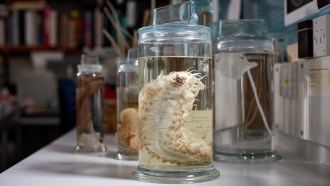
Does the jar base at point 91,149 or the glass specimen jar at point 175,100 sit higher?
the glass specimen jar at point 175,100

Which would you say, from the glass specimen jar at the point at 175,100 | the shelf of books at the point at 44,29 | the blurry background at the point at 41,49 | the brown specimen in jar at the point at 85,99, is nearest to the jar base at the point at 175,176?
the glass specimen jar at the point at 175,100

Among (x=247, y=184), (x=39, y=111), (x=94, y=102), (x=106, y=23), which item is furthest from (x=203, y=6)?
(x=39, y=111)

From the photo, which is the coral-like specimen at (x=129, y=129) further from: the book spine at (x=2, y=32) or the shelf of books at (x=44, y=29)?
the book spine at (x=2, y=32)

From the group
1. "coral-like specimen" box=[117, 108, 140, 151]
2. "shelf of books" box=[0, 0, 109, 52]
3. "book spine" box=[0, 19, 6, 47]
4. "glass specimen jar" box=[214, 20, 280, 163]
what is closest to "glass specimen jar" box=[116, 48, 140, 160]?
"coral-like specimen" box=[117, 108, 140, 151]

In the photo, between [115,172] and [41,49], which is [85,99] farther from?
[41,49]

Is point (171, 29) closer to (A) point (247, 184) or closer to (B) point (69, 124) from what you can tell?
(A) point (247, 184)

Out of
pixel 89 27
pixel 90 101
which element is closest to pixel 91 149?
pixel 90 101

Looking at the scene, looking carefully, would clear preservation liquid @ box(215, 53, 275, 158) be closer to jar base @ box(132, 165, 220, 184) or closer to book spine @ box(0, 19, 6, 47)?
jar base @ box(132, 165, 220, 184)
